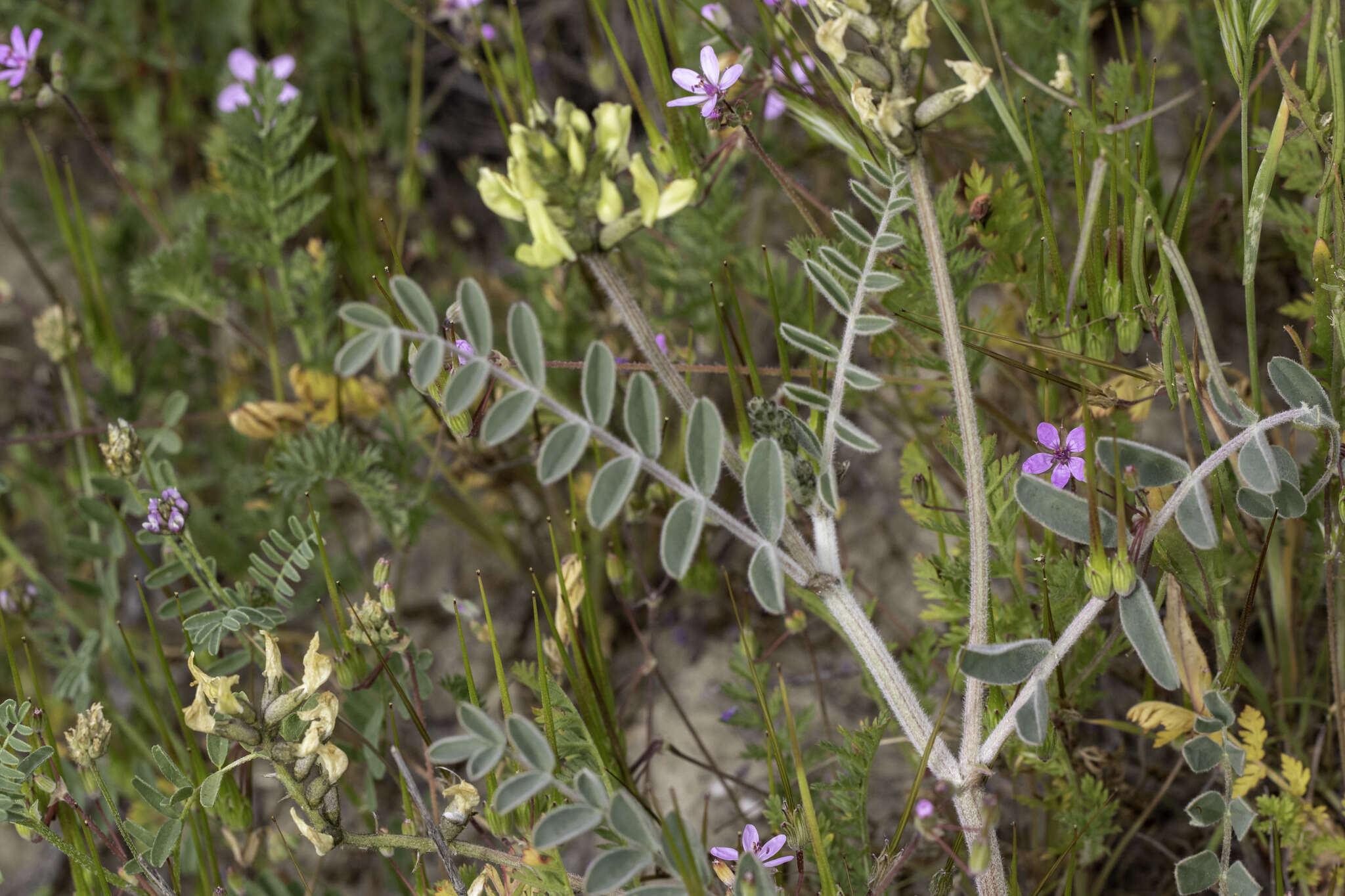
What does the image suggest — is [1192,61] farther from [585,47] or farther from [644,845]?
[644,845]

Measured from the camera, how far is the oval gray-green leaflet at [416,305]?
89cm

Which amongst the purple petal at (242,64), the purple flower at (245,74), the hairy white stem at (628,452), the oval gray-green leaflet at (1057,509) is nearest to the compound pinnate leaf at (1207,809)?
the oval gray-green leaflet at (1057,509)

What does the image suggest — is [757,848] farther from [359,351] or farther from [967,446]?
[359,351]

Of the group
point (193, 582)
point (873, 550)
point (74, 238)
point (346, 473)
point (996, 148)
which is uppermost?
point (74, 238)

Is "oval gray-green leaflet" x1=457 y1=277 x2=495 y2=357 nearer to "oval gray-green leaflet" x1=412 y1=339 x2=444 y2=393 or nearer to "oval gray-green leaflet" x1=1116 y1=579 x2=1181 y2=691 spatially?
"oval gray-green leaflet" x1=412 y1=339 x2=444 y2=393

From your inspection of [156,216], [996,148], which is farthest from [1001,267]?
[156,216]

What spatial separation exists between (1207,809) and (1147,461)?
1.28 ft

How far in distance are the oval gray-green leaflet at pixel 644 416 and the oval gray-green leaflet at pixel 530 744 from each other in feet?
0.88

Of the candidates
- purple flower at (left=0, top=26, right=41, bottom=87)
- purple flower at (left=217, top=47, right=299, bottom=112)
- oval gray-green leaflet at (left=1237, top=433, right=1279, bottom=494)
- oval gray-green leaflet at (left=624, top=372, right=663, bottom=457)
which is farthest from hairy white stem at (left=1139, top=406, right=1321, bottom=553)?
purple flower at (left=0, top=26, right=41, bottom=87)

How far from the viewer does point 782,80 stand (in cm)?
155

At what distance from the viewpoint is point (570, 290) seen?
194 centimetres

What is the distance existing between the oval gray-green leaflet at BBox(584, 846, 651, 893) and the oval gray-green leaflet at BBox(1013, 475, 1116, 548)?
50 cm

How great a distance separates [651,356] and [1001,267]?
68 centimetres

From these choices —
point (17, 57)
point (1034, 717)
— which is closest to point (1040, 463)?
point (1034, 717)
